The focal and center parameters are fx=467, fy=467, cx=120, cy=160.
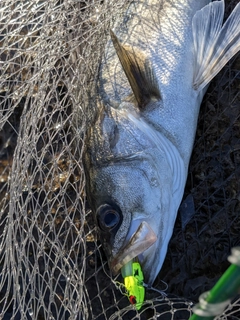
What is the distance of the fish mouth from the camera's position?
6.79 feet

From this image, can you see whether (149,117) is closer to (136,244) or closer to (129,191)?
(129,191)

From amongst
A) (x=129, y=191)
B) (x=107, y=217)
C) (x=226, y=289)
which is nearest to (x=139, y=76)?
(x=129, y=191)

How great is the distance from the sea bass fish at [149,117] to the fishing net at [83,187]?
145 millimetres

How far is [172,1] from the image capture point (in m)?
2.46

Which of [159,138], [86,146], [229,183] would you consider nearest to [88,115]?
[86,146]

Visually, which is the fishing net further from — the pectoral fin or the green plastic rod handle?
the green plastic rod handle

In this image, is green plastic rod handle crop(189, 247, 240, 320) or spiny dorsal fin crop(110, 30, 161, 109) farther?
spiny dorsal fin crop(110, 30, 161, 109)

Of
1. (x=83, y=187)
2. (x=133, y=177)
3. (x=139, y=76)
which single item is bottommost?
(x=83, y=187)

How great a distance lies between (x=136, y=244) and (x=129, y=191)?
0.26 metres

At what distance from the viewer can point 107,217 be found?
7.19ft

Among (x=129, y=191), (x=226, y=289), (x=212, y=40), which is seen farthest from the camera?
(x=212, y=40)

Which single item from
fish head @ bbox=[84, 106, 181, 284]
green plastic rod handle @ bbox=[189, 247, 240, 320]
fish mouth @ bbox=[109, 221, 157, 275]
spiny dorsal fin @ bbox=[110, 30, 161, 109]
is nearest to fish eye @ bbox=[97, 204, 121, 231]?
fish head @ bbox=[84, 106, 181, 284]

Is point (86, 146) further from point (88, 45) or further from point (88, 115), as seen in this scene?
point (88, 45)

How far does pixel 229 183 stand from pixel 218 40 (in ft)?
2.48
